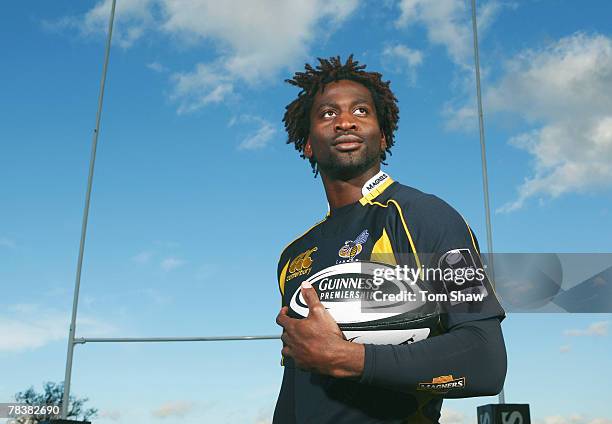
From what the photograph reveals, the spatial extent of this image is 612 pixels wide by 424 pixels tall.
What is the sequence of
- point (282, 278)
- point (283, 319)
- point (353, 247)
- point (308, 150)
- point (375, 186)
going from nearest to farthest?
1. point (283, 319)
2. point (353, 247)
3. point (375, 186)
4. point (282, 278)
5. point (308, 150)

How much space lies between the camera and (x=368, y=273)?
8.38 feet

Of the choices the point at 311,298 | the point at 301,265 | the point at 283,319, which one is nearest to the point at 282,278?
the point at 301,265

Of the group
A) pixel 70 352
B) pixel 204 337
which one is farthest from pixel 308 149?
pixel 70 352

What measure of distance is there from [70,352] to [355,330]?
8604 mm

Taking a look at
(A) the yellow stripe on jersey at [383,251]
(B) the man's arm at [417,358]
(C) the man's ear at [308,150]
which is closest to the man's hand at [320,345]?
(B) the man's arm at [417,358]

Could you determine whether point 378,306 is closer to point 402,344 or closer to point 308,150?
point 402,344

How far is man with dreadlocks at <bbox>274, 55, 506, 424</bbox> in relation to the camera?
2207 mm

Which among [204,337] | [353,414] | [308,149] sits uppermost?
[204,337]

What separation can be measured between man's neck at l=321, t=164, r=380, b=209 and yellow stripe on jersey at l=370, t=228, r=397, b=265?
0.44 m

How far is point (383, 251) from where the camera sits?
262 cm

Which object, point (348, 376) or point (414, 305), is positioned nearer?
point (348, 376)

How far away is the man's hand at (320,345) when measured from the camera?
7.10ft

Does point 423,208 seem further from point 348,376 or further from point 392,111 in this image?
point 392,111

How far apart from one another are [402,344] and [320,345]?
1.03ft
